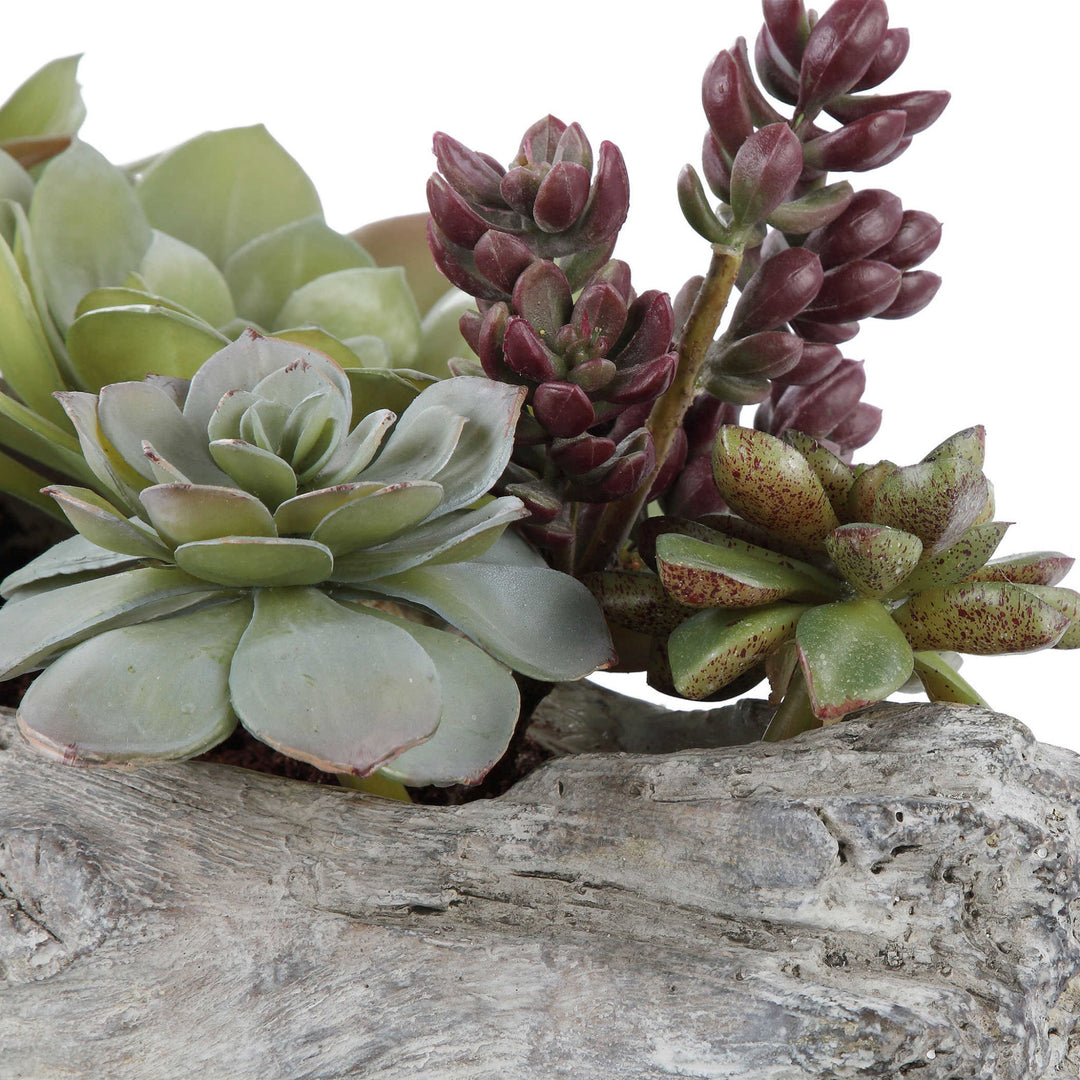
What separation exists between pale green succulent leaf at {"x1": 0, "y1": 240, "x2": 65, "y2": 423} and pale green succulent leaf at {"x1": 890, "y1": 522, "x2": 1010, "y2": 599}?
1.91 ft

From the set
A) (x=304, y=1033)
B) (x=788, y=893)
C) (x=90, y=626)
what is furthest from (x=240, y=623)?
(x=788, y=893)

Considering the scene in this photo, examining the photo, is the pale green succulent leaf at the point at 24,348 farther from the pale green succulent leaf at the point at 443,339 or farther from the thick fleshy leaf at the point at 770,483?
the thick fleshy leaf at the point at 770,483

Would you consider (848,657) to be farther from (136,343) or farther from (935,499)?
(136,343)

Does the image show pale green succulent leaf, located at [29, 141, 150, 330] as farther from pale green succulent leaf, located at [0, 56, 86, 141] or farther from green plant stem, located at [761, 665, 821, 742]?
green plant stem, located at [761, 665, 821, 742]

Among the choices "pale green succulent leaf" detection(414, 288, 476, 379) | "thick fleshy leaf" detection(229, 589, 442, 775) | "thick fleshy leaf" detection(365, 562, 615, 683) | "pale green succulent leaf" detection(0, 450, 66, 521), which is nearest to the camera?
"thick fleshy leaf" detection(229, 589, 442, 775)

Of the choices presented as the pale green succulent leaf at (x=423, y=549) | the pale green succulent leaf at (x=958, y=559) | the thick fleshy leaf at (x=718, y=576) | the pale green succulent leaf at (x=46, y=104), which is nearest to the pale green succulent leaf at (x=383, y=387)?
the pale green succulent leaf at (x=423, y=549)

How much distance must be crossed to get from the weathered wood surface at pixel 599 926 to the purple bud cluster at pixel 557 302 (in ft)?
0.61

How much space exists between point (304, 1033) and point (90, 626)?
0.80ft

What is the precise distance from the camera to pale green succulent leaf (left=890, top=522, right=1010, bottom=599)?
0.65m

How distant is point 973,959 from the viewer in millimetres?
587

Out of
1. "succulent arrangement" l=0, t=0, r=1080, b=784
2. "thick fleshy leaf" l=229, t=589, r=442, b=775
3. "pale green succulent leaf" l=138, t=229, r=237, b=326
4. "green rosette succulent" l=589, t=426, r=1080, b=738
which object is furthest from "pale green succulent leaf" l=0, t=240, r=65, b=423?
"green rosette succulent" l=589, t=426, r=1080, b=738

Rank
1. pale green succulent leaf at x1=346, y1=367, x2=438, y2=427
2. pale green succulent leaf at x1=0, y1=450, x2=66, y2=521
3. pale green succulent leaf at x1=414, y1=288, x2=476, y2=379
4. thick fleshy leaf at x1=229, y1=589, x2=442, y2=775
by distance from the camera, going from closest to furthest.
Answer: thick fleshy leaf at x1=229, y1=589, x2=442, y2=775 < pale green succulent leaf at x1=346, y1=367, x2=438, y2=427 < pale green succulent leaf at x1=0, y1=450, x2=66, y2=521 < pale green succulent leaf at x1=414, y1=288, x2=476, y2=379

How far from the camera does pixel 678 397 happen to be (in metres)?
0.74

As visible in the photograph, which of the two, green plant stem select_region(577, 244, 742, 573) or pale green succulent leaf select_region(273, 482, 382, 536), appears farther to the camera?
green plant stem select_region(577, 244, 742, 573)
